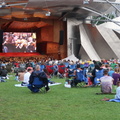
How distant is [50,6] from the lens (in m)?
29.6

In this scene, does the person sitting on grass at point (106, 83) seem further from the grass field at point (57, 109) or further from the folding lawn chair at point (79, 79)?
the folding lawn chair at point (79, 79)

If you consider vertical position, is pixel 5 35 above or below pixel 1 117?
above

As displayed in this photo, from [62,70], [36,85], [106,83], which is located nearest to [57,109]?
[106,83]

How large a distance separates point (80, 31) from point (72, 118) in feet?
96.3

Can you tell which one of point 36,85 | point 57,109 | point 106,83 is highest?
point 106,83

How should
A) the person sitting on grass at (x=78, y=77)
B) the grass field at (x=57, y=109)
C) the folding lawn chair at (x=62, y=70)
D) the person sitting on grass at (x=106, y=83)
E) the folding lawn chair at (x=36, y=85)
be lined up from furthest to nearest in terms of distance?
1. the folding lawn chair at (x=62, y=70)
2. the person sitting on grass at (x=78, y=77)
3. the folding lawn chair at (x=36, y=85)
4. the person sitting on grass at (x=106, y=83)
5. the grass field at (x=57, y=109)

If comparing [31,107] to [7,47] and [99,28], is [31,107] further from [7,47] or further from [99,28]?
[7,47]

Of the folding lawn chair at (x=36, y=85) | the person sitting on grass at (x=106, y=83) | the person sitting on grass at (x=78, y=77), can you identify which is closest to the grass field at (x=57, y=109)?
the person sitting on grass at (x=106, y=83)

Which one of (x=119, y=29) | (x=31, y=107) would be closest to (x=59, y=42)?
(x=119, y=29)

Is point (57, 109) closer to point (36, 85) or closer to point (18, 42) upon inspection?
point (36, 85)

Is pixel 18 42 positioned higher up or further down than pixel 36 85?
higher up

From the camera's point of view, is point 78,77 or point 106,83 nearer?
point 106,83

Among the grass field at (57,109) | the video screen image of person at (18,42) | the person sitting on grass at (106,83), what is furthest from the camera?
the video screen image of person at (18,42)

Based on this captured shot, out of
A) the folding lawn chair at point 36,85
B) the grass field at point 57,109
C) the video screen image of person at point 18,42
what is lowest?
the grass field at point 57,109
